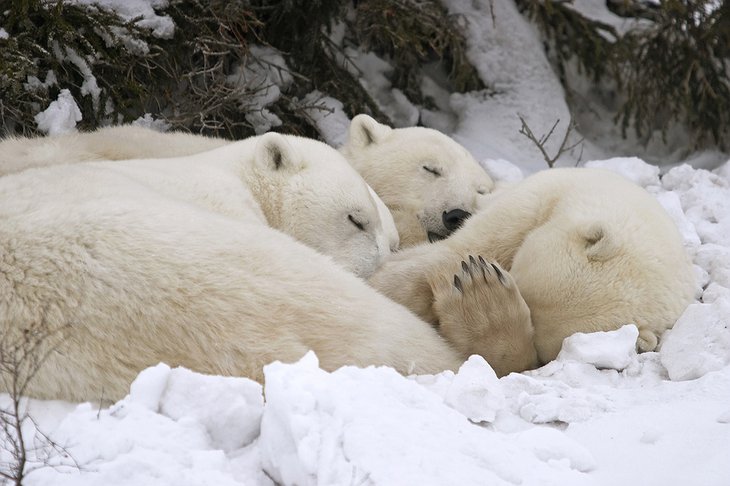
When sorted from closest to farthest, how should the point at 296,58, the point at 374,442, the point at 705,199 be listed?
the point at 374,442 → the point at 705,199 → the point at 296,58

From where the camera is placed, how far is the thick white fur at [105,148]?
430 centimetres

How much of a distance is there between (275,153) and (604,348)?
71.8 inches

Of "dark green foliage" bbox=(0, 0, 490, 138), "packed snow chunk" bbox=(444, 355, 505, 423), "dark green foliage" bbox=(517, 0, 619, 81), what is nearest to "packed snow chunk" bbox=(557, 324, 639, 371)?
"packed snow chunk" bbox=(444, 355, 505, 423)

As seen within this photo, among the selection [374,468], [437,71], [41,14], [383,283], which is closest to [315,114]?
[437,71]

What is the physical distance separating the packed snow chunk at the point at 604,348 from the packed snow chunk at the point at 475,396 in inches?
25.0

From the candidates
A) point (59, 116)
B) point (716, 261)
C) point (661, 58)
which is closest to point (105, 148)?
point (59, 116)

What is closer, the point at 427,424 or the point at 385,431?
the point at 385,431

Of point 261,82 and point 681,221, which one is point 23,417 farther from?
point 261,82

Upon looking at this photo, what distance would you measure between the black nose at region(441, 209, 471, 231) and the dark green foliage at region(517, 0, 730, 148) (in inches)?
117

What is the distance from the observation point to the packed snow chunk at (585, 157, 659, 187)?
19.6 feet

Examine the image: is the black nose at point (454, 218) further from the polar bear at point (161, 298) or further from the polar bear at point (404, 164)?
the polar bear at point (161, 298)

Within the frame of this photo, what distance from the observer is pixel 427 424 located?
7.47ft

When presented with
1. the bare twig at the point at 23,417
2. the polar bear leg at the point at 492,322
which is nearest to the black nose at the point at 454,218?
the polar bear leg at the point at 492,322

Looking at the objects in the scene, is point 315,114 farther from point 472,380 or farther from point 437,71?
point 472,380
